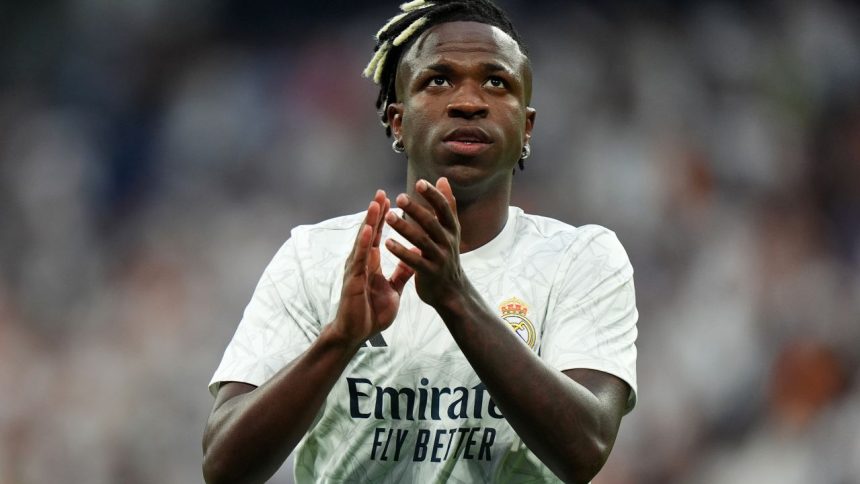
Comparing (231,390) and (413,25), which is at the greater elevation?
(413,25)

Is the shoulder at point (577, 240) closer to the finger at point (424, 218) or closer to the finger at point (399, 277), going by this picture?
the finger at point (399, 277)

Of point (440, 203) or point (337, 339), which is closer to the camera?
point (440, 203)

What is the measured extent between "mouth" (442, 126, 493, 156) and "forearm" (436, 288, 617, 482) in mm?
580

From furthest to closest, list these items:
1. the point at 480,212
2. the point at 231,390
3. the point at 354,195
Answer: the point at 354,195
the point at 480,212
the point at 231,390

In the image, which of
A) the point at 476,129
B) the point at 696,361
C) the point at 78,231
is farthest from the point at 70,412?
the point at 476,129

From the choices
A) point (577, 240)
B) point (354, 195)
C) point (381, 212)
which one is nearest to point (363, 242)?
point (381, 212)

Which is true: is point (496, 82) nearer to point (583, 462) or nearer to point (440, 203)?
point (440, 203)

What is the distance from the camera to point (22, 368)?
17.7 ft

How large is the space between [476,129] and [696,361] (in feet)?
9.01

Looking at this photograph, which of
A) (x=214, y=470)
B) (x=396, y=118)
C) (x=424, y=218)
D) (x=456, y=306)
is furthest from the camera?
(x=396, y=118)

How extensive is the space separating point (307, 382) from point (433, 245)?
437 millimetres

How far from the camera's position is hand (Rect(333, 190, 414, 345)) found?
2.31 meters

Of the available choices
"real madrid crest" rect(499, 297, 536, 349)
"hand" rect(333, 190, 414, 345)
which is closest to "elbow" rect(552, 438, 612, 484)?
"real madrid crest" rect(499, 297, 536, 349)

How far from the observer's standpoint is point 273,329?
2891 millimetres
